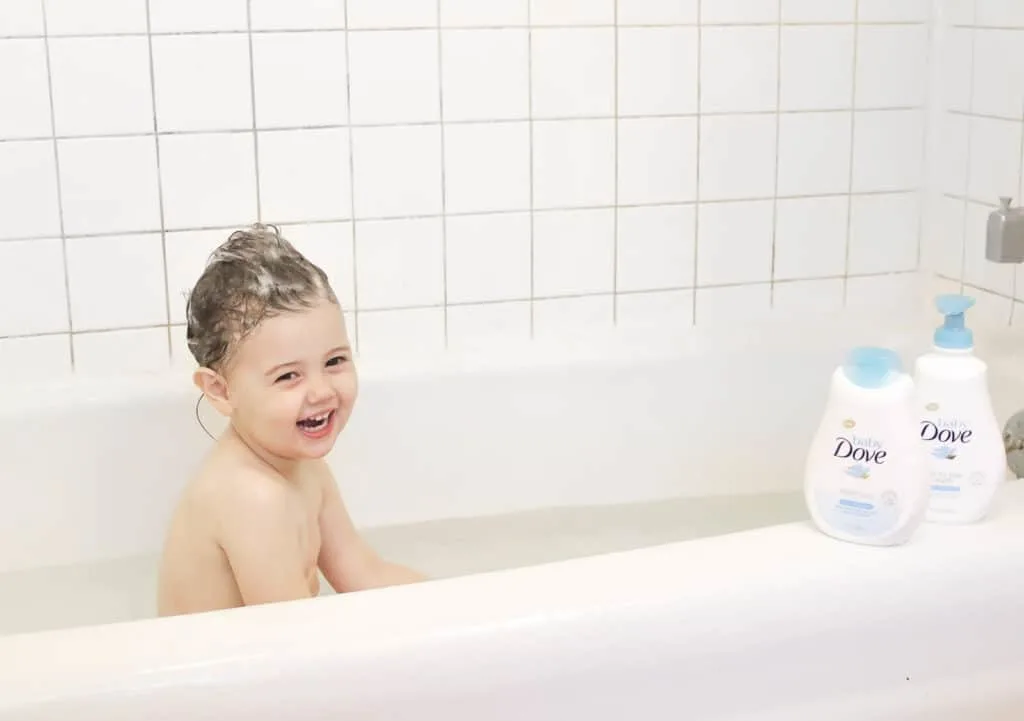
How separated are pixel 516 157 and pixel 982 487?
95 cm

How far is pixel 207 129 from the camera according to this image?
1824mm

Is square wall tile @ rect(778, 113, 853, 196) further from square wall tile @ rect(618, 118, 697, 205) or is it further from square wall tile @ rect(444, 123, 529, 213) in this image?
square wall tile @ rect(444, 123, 529, 213)

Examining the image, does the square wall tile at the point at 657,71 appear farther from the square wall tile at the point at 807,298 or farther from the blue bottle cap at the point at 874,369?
the blue bottle cap at the point at 874,369

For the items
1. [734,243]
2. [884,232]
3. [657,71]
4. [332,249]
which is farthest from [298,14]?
[884,232]

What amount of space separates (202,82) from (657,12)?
2.20 feet

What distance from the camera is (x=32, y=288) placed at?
1.81m

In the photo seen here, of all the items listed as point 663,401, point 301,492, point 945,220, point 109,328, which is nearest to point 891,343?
point 945,220

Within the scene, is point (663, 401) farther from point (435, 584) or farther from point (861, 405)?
point (435, 584)

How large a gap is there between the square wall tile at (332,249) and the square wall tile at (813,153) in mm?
690

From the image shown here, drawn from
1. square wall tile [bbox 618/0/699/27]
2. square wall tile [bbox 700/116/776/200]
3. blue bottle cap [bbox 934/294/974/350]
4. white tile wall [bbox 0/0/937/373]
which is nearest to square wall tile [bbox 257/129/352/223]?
white tile wall [bbox 0/0/937/373]

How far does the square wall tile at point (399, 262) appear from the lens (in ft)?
6.31

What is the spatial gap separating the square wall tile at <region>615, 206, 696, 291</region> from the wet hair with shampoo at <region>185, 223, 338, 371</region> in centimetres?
71

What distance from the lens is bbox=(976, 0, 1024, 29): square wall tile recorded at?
1.93 m

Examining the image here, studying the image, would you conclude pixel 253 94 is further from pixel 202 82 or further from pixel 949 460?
pixel 949 460
